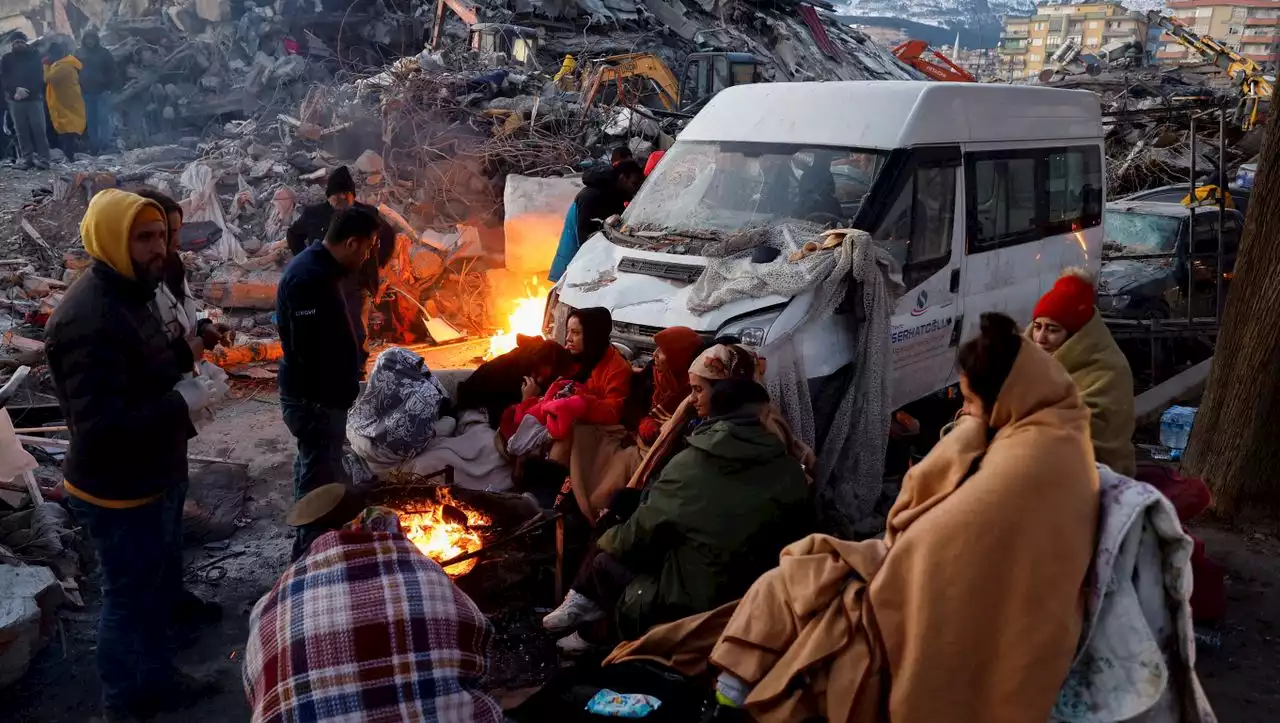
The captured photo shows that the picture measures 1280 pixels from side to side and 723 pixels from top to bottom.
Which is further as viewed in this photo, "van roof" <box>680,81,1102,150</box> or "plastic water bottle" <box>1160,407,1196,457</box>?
"plastic water bottle" <box>1160,407,1196,457</box>

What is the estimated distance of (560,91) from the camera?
15047 mm

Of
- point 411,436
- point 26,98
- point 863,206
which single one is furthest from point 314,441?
point 26,98

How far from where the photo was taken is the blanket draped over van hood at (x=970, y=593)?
2.80 m

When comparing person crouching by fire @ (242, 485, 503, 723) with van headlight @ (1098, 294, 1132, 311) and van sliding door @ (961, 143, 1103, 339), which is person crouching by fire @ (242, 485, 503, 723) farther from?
van headlight @ (1098, 294, 1132, 311)

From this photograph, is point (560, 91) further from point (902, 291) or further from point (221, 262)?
point (902, 291)

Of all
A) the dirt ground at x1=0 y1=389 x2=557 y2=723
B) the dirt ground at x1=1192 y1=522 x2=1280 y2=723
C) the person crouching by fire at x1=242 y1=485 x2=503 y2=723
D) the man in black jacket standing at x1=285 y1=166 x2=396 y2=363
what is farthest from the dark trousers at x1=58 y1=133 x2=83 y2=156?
the dirt ground at x1=1192 y1=522 x2=1280 y2=723

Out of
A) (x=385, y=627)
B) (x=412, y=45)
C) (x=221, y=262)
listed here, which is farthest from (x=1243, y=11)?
(x=385, y=627)

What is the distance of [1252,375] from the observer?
5.79 metres

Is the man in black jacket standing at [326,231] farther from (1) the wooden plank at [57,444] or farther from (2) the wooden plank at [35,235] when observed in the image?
(2) the wooden plank at [35,235]

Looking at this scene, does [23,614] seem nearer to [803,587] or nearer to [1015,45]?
[803,587]

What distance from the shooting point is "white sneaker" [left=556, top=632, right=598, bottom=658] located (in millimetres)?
4362

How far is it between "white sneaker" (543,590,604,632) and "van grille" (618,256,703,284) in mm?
Answer: 2333

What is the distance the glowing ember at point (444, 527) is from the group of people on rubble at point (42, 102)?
1605cm

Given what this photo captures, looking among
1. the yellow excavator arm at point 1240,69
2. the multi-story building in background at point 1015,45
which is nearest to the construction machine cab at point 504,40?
the yellow excavator arm at point 1240,69
